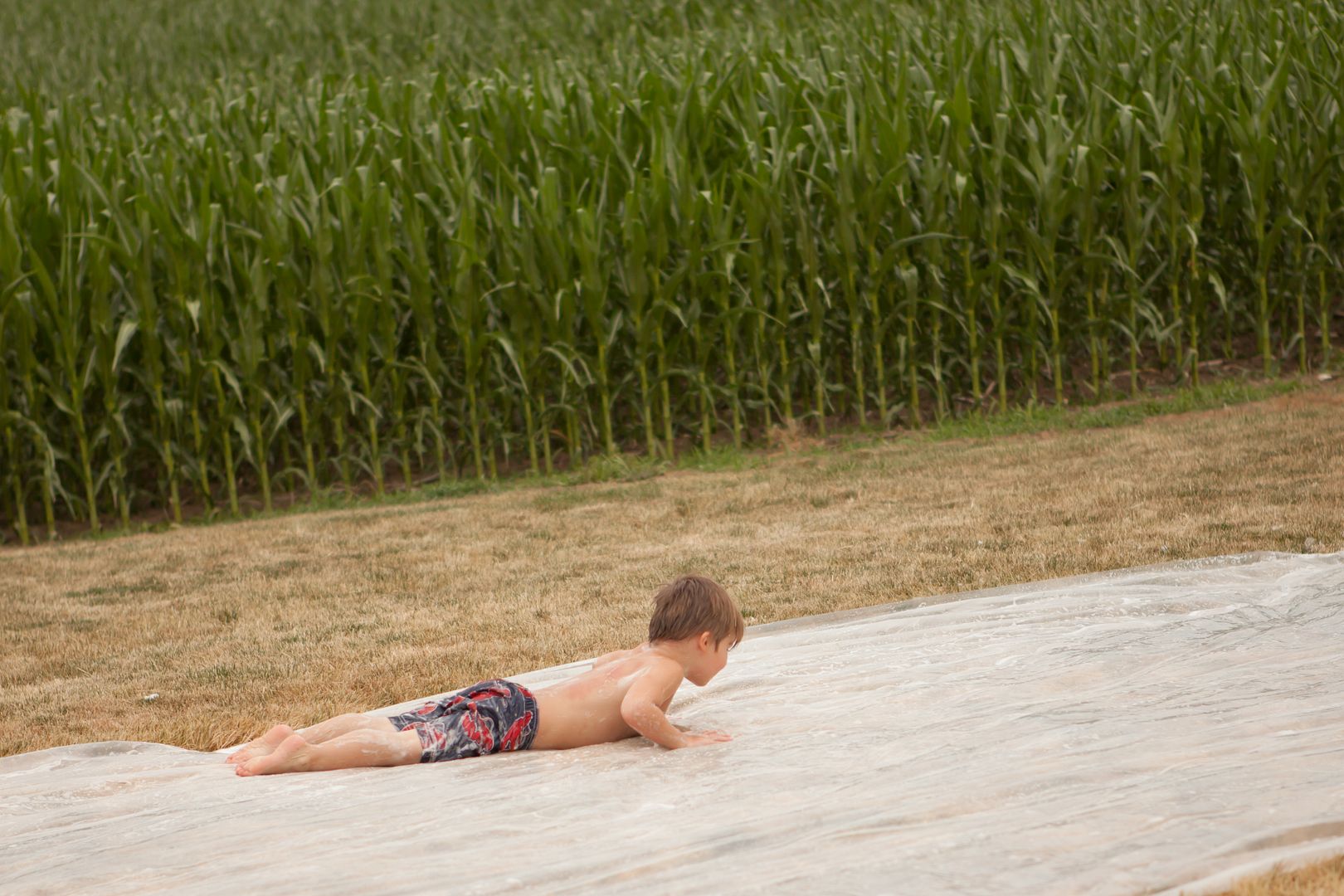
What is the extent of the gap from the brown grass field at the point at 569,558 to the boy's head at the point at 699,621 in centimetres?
131

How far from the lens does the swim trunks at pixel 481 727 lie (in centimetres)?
319

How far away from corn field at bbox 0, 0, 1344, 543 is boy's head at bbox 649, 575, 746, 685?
14.7 feet

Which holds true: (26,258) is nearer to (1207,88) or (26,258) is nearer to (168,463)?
(168,463)

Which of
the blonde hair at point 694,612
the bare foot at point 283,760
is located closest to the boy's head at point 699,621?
the blonde hair at point 694,612

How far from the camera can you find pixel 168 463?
24.8ft

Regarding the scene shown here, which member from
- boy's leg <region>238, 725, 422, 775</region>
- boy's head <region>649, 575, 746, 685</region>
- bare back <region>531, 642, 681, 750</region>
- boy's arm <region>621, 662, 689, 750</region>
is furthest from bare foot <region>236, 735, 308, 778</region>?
boy's head <region>649, 575, 746, 685</region>

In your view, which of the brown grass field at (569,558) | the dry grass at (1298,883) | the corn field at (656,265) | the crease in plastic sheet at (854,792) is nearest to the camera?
the dry grass at (1298,883)

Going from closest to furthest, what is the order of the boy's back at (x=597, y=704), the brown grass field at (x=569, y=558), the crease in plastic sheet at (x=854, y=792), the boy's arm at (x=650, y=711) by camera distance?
1. the crease in plastic sheet at (x=854, y=792)
2. the boy's arm at (x=650, y=711)
3. the boy's back at (x=597, y=704)
4. the brown grass field at (x=569, y=558)

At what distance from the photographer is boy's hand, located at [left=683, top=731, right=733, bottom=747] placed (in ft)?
10.2

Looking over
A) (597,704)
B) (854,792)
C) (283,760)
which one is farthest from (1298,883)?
(283,760)

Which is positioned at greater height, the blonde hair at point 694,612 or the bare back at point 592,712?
the blonde hair at point 694,612

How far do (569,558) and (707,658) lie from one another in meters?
2.72

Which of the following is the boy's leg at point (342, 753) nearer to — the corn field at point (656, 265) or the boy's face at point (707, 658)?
the boy's face at point (707, 658)

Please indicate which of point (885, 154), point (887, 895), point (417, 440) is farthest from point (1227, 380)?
point (887, 895)
